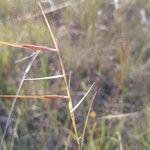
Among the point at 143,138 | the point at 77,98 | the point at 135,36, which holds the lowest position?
the point at 143,138

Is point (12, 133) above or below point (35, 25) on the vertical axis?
below

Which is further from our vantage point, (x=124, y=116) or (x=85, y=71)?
(x=85, y=71)

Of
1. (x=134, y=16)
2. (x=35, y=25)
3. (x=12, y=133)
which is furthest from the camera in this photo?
(x=134, y=16)

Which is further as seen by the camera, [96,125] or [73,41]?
[73,41]

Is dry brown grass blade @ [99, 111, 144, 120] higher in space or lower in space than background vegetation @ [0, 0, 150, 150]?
lower

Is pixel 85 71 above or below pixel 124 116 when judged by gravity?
above

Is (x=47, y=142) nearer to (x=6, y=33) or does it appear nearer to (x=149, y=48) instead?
(x=6, y=33)

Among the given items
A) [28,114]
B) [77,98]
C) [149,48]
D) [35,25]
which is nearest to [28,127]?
[28,114]

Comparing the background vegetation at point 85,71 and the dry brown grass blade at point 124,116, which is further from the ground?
the background vegetation at point 85,71
